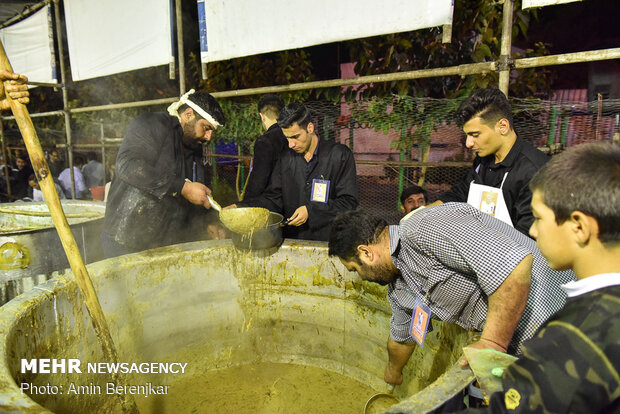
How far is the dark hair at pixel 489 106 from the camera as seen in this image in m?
2.44

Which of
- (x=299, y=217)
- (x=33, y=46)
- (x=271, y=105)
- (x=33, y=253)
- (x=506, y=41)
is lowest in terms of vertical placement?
(x=33, y=253)

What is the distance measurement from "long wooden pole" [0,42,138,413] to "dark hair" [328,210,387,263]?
4.38 ft

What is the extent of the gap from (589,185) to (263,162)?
8.81 ft

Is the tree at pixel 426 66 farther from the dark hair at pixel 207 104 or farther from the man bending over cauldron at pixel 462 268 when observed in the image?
the man bending over cauldron at pixel 462 268

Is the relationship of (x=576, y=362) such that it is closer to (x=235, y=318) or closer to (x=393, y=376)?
(x=393, y=376)

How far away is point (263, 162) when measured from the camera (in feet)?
11.2

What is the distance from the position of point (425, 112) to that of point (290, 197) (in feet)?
6.38

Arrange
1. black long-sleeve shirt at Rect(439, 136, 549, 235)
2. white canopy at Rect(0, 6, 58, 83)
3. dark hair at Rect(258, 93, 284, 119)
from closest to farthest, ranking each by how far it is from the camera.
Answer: black long-sleeve shirt at Rect(439, 136, 549, 235) → dark hair at Rect(258, 93, 284, 119) → white canopy at Rect(0, 6, 58, 83)

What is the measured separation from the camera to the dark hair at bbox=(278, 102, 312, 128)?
302cm

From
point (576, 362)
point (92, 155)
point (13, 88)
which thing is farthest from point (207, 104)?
point (92, 155)

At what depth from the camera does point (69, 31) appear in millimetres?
5805

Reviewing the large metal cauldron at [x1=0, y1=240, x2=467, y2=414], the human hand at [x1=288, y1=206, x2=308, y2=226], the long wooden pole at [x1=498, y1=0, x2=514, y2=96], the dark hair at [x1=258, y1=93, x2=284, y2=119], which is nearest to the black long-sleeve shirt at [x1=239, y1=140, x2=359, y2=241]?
the human hand at [x1=288, y1=206, x2=308, y2=226]

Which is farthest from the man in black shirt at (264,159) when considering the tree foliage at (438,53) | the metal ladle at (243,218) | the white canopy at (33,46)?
the white canopy at (33,46)

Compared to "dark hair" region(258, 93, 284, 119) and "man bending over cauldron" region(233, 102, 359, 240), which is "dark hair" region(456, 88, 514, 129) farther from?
"dark hair" region(258, 93, 284, 119)
